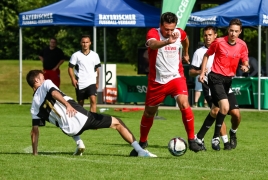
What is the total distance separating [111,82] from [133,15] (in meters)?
4.43

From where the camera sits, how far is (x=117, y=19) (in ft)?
80.1

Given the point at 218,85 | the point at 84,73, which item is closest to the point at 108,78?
the point at 84,73

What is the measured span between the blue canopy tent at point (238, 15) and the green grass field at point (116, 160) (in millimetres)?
5888

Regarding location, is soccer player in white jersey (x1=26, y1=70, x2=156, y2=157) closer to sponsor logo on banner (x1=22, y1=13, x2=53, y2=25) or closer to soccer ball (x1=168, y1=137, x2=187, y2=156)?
soccer ball (x1=168, y1=137, x2=187, y2=156)

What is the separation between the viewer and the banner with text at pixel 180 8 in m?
21.5

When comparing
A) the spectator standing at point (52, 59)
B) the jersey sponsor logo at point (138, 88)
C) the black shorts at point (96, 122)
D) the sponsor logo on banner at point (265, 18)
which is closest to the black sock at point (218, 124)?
the black shorts at point (96, 122)

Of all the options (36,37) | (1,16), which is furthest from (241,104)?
(36,37)

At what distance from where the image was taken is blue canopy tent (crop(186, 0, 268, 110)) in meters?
22.5

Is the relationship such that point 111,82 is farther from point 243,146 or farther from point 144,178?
point 144,178

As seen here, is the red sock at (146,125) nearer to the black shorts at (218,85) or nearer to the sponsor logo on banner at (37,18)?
the black shorts at (218,85)

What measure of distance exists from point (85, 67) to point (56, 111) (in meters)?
7.31

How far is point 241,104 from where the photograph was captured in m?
24.7

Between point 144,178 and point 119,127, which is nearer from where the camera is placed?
point 144,178

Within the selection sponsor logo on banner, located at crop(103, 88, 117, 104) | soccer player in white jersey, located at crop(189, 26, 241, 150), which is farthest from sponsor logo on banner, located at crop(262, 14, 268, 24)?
soccer player in white jersey, located at crop(189, 26, 241, 150)
